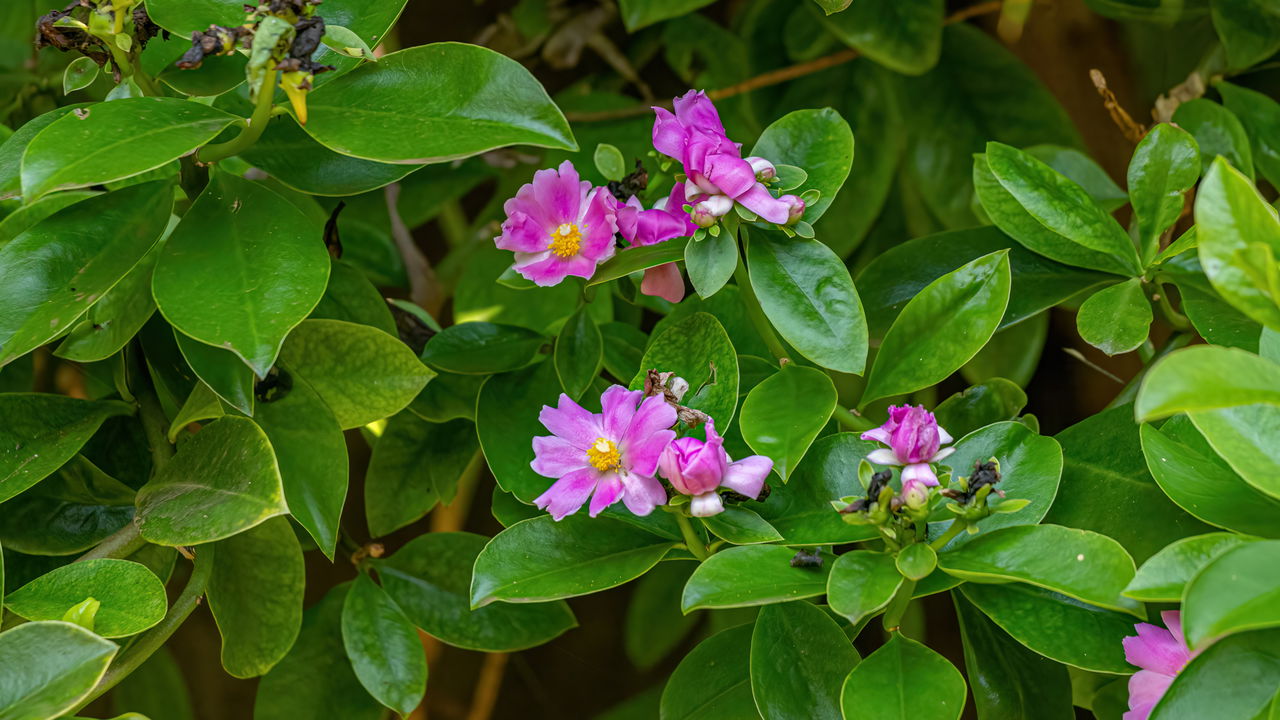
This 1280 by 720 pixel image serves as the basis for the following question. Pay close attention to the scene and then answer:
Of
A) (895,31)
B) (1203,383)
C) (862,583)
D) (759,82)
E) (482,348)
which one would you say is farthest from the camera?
(759,82)

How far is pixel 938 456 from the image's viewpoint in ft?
1.62

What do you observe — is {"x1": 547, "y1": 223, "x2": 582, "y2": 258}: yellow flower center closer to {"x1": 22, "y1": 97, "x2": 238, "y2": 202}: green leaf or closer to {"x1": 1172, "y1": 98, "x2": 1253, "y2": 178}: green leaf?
{"x1": 22, "y1": 97, "x2": 238, "y2": 202}: green leaf

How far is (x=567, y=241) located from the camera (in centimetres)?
59

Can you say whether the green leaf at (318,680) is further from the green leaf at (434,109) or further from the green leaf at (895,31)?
the green leaf at (895,31)

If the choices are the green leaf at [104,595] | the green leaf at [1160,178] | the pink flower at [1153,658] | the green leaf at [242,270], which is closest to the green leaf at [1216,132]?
the green leaf at [1160,178]

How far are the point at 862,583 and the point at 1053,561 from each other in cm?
9

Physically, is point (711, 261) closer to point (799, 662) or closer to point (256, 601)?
point (799, 662)

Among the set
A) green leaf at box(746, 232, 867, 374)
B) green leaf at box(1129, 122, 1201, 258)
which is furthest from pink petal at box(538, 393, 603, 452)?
green leaf at box(1129, 122, 1201, 258)

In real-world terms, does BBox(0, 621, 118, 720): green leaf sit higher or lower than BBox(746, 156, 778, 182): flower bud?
lower

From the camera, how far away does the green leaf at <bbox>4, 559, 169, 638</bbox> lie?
0.49m

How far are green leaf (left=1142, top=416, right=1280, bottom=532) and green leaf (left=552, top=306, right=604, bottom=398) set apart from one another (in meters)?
0.30

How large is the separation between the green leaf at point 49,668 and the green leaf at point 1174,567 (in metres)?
0.43

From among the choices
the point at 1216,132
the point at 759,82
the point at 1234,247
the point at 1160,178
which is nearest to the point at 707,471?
the point at 1234,247

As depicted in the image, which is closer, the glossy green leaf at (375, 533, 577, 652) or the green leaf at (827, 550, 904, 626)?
the green leaf at (827, 550, 904, 626)
